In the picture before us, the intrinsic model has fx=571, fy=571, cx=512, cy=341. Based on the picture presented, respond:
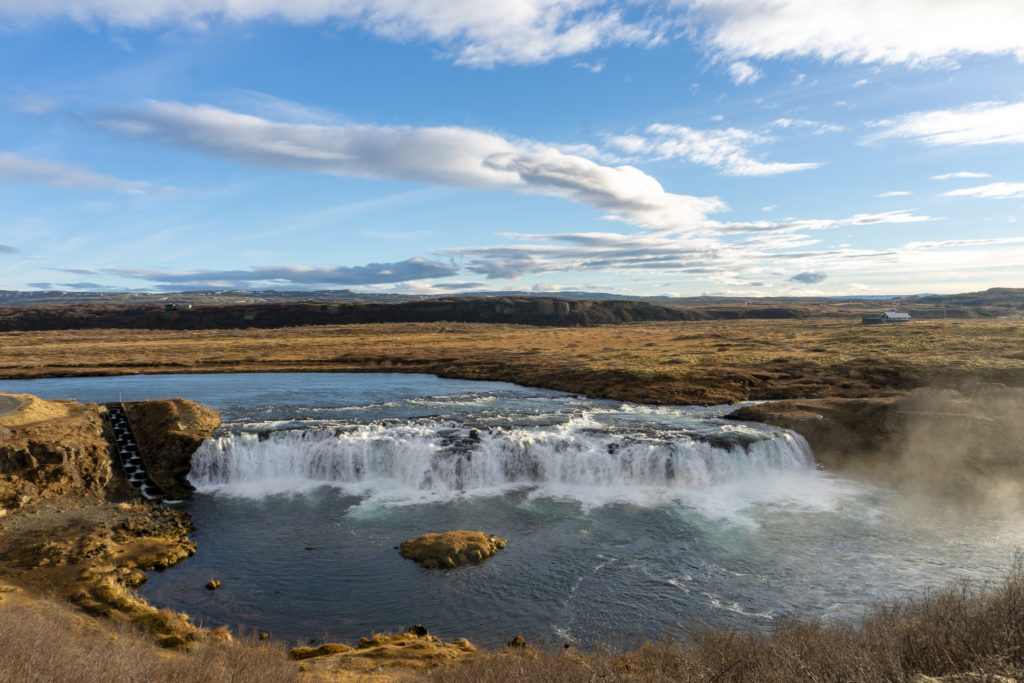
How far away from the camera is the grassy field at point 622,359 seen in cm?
5038

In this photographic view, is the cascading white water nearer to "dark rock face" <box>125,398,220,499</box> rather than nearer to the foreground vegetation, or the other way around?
"dark rock face" <box>125,398,220,499</box>

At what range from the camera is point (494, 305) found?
165250mm

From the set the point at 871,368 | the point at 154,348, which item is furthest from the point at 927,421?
the point at 154,348

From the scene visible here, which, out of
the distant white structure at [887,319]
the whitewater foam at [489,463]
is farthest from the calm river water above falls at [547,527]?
the distant white structure at [887,319]

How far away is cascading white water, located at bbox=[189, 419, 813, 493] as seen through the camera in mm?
31484

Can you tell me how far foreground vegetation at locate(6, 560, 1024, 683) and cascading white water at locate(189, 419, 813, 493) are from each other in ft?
54.7

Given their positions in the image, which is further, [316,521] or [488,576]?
[316,521]

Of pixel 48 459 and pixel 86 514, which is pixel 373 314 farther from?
pixel 86 514

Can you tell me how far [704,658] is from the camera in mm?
12562

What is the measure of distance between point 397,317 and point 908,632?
472ft

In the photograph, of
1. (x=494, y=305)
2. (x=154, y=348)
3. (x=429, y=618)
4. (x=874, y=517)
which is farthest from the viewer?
(x=494, y=305)

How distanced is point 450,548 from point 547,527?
5.02 meters

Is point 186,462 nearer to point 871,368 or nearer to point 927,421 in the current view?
point 927,421

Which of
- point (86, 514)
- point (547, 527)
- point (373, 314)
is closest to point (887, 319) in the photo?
point (373, 314)
